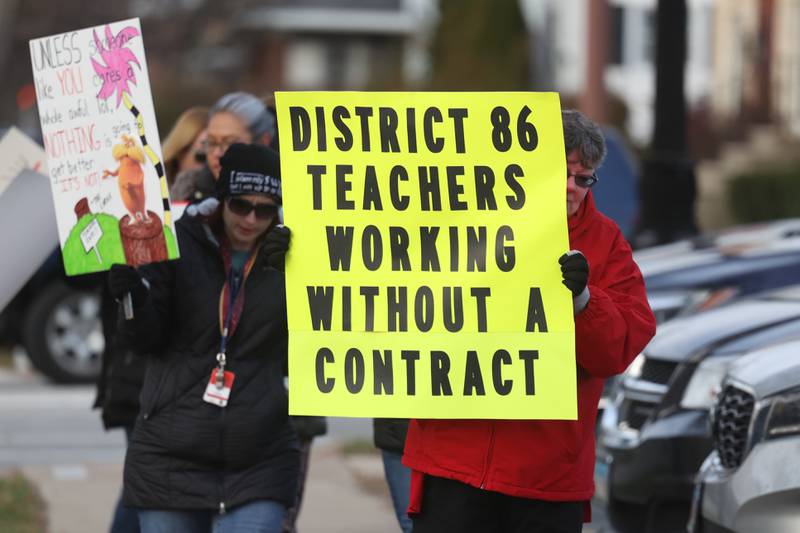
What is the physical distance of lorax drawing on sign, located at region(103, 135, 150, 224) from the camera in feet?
17.0

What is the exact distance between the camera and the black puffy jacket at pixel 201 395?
16.7ft

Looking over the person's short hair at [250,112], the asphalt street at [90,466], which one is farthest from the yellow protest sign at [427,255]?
the asphalt street at [90,466]

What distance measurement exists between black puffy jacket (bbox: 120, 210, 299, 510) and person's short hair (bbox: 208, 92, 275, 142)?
0.86 meters

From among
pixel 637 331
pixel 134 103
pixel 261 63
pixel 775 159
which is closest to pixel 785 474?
pixel 637 331

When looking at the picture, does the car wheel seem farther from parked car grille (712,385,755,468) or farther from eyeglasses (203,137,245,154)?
parked car grille (712,385,755,468)

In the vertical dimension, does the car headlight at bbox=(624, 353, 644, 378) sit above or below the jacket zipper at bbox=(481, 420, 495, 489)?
below

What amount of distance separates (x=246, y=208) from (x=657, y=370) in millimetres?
2878

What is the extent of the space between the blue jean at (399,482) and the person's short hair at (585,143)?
154 cm

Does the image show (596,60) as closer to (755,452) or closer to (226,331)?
(755,452)

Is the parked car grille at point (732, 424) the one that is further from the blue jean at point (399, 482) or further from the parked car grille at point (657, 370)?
the parked car grille at point (657, 370)

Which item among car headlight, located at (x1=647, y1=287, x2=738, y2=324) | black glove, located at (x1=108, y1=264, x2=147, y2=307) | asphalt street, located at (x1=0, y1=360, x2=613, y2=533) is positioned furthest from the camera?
car headlight, located at (x1=647, y1=287, x2=738, y2=324)

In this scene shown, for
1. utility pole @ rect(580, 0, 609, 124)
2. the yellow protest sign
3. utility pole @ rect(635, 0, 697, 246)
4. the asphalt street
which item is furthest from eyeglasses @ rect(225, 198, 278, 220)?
utility pole @ rect(580, 0, 609, 124)

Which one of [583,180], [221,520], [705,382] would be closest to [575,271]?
[583,180]

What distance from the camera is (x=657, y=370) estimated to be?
295 inches
